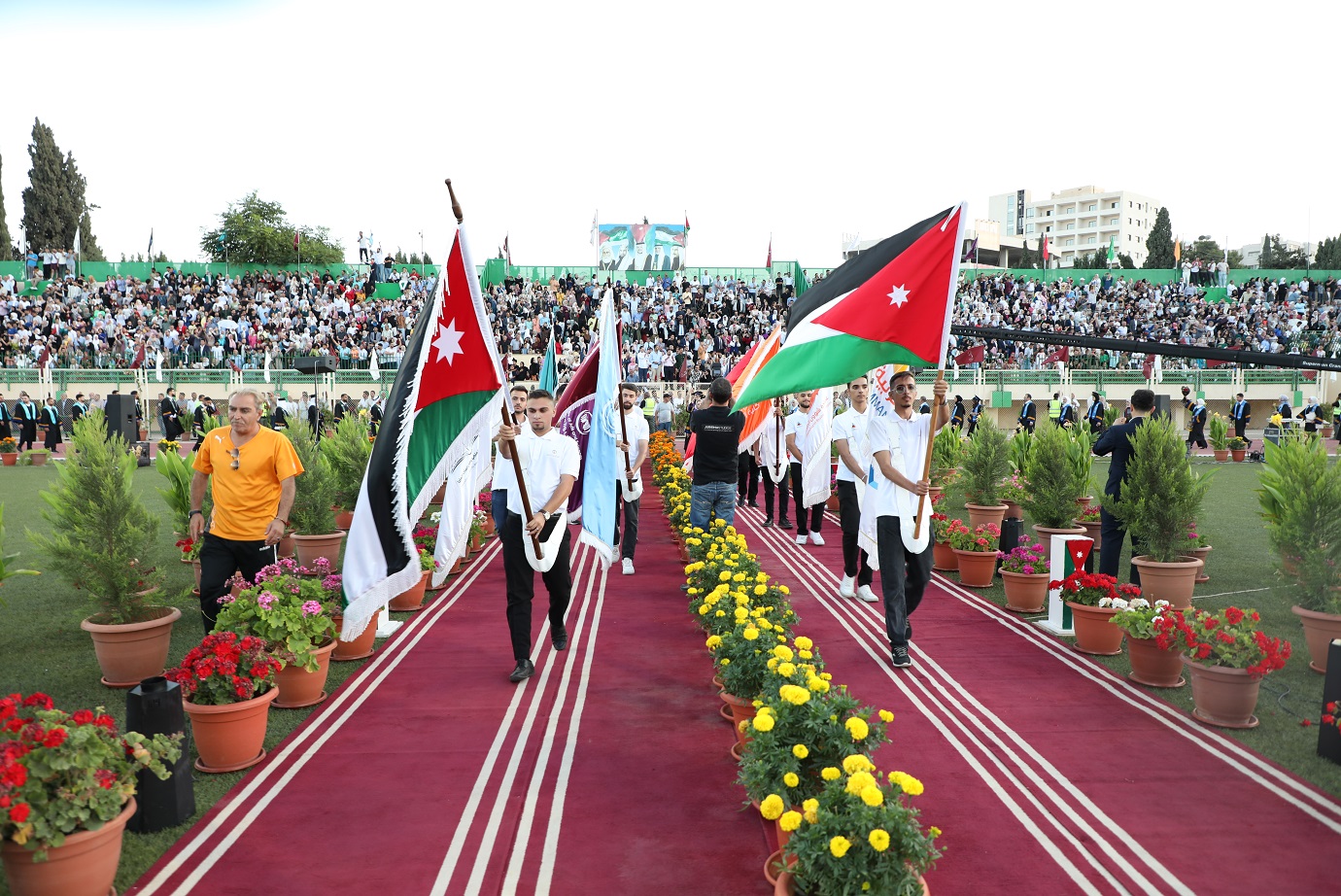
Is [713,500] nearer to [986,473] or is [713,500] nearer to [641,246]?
[986,473]

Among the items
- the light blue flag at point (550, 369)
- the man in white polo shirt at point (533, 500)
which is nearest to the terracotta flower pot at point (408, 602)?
the man in white polo shirt at point (533, 500)

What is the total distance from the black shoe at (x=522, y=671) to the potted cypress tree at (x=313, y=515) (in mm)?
3804

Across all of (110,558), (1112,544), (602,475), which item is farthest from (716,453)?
(110,558)

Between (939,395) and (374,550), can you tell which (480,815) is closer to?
(374,550)

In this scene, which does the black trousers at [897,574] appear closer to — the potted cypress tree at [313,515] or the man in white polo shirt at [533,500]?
the man in white polo shirt at [533,500]

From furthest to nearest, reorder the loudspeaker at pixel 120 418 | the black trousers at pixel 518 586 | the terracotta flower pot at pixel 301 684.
A: the loudspeaker at pixel 120 418 → the black trousers at pixel 518 586 → the terracotta flower pot at pixel 301 684

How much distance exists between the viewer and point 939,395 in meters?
5.75

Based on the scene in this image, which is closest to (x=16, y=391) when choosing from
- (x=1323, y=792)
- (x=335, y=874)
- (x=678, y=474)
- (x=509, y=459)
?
(x=678, y=474)

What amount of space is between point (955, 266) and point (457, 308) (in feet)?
10.6

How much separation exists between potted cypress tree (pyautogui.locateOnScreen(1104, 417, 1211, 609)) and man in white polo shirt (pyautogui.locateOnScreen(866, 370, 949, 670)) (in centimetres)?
236

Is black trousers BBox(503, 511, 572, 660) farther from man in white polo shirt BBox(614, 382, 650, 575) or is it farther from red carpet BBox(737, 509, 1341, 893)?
man in white polo shirt BBox(614, 382, 650, 575)

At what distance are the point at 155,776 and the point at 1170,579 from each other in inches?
288

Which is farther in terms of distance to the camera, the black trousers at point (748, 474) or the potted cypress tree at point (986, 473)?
the black trousers at point (748, 474)

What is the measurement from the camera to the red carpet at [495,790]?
149 inches
